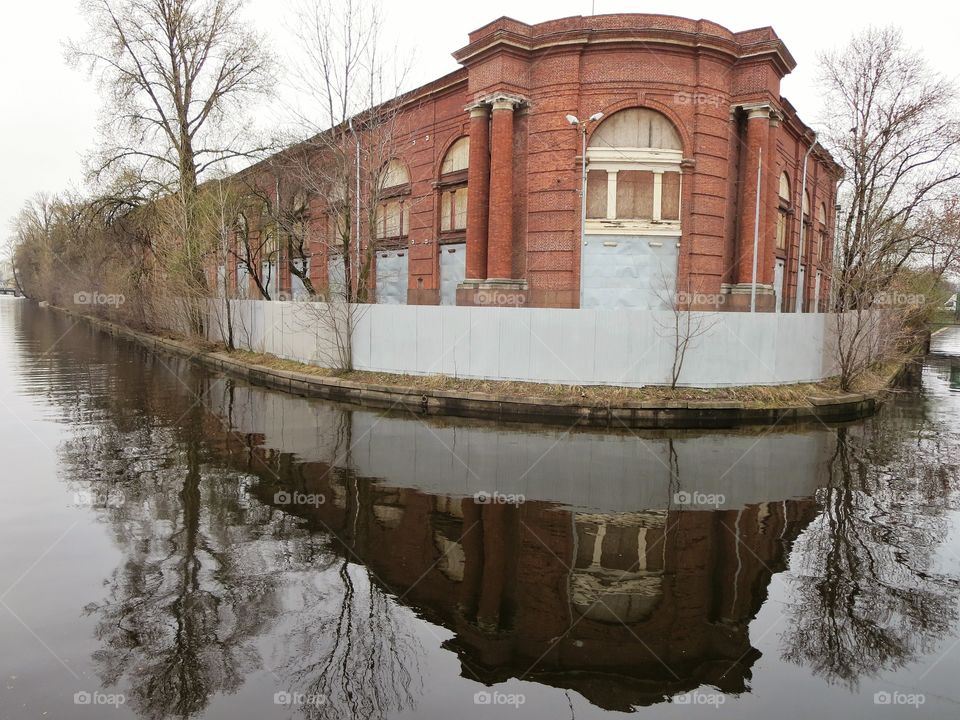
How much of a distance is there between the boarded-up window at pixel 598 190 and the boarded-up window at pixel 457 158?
5421 mm

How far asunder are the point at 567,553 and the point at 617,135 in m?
17.5

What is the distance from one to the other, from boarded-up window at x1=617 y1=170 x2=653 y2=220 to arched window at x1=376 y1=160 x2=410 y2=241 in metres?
10.4

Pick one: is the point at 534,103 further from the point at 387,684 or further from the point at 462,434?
the point at 387,684

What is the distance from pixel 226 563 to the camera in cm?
601

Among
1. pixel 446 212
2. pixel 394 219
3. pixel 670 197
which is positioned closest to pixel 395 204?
pixel 394 219

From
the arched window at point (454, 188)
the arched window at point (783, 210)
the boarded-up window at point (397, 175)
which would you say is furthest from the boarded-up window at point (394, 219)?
the arched window at point (783, 210)

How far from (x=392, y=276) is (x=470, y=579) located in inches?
924

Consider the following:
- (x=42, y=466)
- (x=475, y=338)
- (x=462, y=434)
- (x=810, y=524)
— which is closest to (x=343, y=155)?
(x=475, y=338)

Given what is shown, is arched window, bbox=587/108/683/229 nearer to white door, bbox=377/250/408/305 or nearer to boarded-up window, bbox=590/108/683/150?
boarded-up window, bbox=590/108/683/150

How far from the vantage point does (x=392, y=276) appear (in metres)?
28.1

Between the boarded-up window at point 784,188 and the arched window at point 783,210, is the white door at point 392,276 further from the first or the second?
the boarded-up window at point 784,188

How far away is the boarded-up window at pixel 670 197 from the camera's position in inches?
810

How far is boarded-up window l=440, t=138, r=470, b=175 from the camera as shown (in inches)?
950

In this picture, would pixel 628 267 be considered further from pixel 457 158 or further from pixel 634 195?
pixel 457 158
